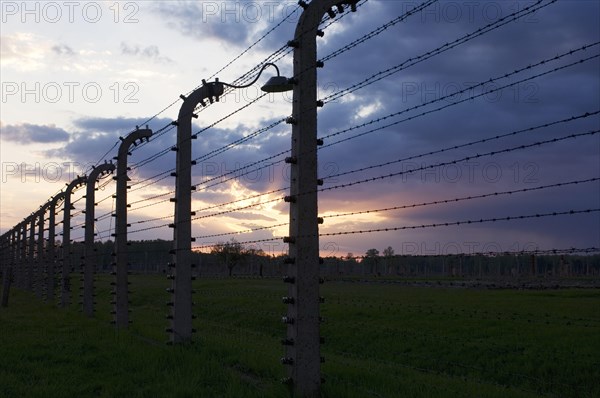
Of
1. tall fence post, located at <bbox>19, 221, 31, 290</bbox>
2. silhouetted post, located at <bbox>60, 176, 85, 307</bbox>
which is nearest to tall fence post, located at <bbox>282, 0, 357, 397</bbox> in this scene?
silhouetted post, located at <bbox>60, 176, 85, 307</bbox>

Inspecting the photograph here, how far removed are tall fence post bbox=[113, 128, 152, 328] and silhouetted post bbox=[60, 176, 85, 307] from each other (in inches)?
324

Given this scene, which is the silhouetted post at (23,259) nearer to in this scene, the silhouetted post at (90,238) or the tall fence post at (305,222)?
the silhouetted post at (90,238)

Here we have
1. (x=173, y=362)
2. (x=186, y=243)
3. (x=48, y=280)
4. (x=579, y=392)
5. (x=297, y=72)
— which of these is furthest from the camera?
(x=48, y=280)

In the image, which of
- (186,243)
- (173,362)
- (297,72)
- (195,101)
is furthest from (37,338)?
(297,72)

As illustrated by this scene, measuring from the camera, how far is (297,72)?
8.07m

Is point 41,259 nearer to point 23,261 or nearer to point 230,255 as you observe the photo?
point 23,261

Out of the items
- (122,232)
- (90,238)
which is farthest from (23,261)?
(122,232)

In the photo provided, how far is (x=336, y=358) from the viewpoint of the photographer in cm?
1303

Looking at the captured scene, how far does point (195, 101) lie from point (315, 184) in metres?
6.22

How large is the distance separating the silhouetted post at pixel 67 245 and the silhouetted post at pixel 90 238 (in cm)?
229

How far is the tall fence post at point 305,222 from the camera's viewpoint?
24.5 feet

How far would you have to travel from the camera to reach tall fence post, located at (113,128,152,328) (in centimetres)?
1675

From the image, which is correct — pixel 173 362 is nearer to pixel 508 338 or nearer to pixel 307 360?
pixel 307 360

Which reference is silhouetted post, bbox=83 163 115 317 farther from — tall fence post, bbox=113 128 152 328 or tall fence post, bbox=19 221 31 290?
tall fence post, bbox=19 221 31 290
